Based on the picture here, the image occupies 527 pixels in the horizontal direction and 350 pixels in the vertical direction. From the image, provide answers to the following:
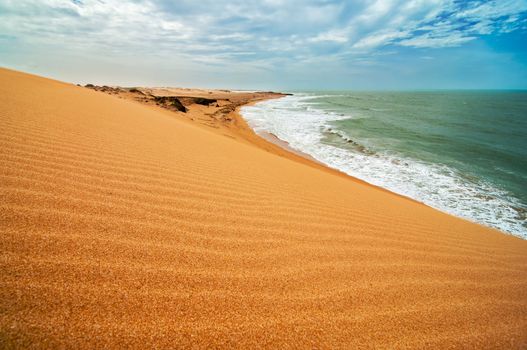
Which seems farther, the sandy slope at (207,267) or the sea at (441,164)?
the sea at (441,164)

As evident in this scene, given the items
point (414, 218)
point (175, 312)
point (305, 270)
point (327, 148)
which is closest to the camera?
point (175, 312)

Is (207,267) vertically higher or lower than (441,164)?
higher

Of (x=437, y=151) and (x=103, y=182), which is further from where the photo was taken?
(x=437, y=151)

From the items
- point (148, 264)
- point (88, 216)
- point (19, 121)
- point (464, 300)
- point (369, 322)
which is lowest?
point (464, 300)

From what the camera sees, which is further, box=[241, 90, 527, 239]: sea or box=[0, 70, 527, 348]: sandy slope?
box=[241, 90, 527, 239]: sea

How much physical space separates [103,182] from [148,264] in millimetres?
1224

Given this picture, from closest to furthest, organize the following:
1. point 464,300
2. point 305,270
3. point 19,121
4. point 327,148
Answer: point 305,270
point 464,300
point 19,121
point 327,148

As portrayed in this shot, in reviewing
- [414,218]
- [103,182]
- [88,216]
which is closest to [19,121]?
[103,182]

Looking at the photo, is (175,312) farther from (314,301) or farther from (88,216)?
(88,216)

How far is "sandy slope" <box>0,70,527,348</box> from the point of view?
110 cm

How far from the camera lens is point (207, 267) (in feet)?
5.11

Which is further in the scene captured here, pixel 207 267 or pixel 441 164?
pixel 441 164

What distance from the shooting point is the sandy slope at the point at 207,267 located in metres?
1.10

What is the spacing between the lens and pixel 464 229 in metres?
3.91
